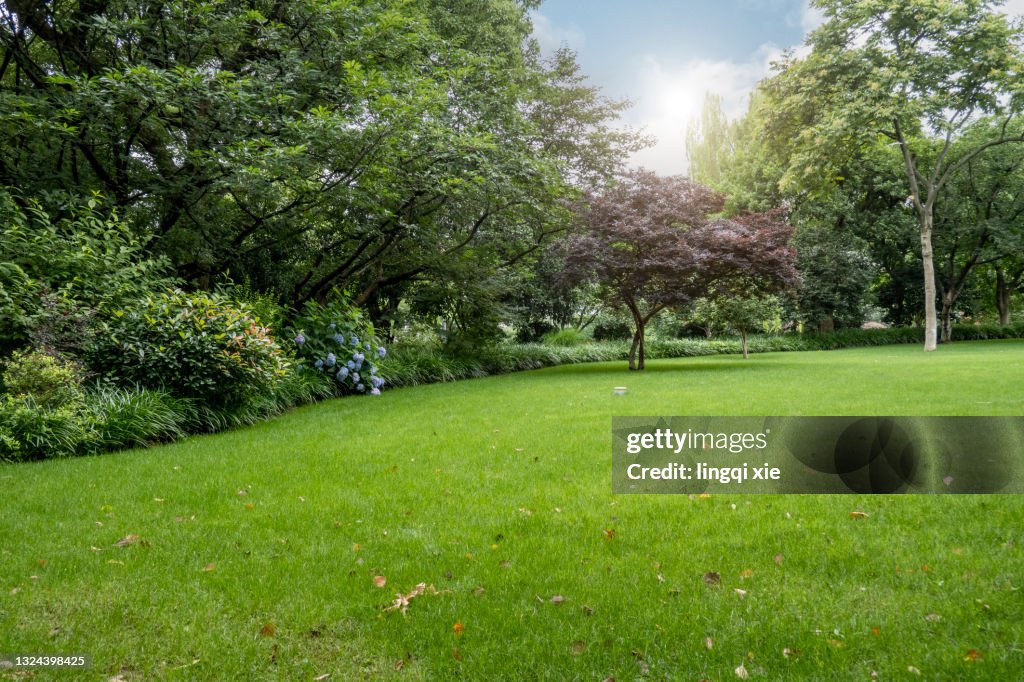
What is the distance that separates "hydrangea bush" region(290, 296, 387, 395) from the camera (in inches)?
383

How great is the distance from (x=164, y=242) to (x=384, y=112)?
13.6 feet

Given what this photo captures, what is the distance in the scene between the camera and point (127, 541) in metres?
3.14

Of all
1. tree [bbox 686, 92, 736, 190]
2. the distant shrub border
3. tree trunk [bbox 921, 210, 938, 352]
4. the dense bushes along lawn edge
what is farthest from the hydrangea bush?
tree [bbox 686, 92, 736, 190]

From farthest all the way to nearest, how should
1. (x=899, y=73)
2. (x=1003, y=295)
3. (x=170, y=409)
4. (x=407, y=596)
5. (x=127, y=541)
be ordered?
(x=1003, y=295)
(x=899, y=73)
(x=170, y=409)
(x=127, y=541)
(x=407, y=596)

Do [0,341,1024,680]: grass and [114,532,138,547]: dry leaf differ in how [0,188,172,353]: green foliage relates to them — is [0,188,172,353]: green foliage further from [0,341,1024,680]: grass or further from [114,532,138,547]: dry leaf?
[114,532,138,547]: dry leaf

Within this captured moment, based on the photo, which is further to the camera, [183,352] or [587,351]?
[587,351]

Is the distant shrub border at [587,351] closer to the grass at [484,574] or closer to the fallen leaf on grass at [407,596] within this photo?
the grass at [484,574]

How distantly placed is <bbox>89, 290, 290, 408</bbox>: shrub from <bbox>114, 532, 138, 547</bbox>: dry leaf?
341 cm

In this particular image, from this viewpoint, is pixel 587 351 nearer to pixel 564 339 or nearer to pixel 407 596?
pixel 564 339

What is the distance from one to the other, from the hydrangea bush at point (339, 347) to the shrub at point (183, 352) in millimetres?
2610

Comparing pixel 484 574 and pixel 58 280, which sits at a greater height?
pixel 58 280

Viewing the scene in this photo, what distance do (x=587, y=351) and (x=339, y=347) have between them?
10.7 m

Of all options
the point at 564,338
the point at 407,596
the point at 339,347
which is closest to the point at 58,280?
the point at 339,347

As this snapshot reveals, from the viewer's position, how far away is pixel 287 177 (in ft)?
27.0
